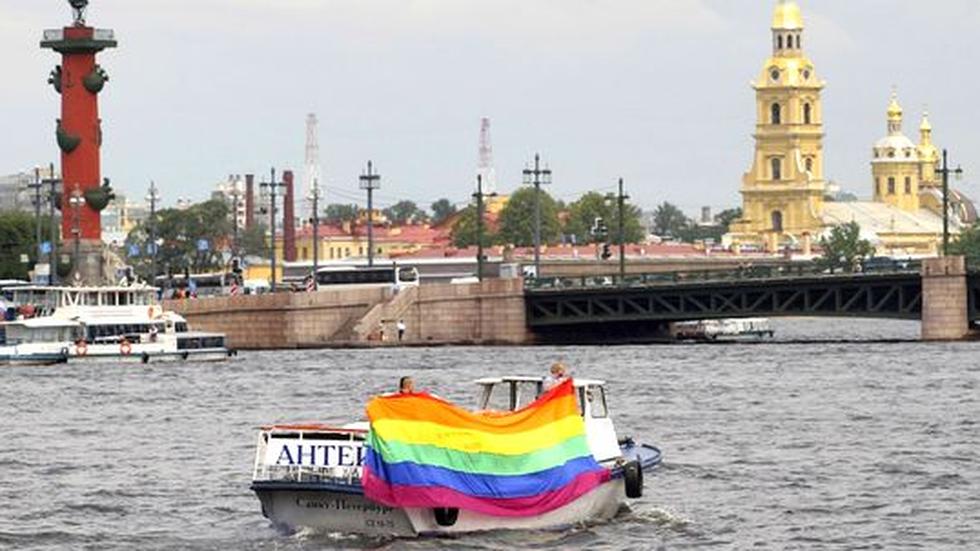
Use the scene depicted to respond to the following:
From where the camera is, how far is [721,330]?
442 ft

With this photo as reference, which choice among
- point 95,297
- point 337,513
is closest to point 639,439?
point 337,513

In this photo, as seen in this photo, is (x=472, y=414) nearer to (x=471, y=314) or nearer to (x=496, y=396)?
(x=496, y=396)

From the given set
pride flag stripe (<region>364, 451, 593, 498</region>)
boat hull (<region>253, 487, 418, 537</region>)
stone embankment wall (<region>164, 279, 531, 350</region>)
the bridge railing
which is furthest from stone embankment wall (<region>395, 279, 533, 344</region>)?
boat hull (<region>253, 487, 418, 537</region>)

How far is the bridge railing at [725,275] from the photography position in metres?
103

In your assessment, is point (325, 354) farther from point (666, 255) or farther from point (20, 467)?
point (666, 255)

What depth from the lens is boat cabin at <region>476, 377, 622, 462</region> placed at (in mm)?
38688

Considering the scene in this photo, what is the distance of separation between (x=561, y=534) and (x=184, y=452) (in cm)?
1473

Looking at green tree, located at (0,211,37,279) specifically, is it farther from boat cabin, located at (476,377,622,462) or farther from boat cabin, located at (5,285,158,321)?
boat cabin, located at (476,377,622,462)

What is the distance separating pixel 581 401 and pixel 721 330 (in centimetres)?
9619

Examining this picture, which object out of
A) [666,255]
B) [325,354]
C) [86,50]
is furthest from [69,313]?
[666,255]

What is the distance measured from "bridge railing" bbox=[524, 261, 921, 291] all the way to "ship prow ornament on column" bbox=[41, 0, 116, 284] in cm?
1496

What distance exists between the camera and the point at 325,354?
97.5 metres

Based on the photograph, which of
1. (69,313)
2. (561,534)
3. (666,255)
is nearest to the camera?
(561,534)

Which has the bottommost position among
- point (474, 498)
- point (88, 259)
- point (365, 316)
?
point (474, 498)
